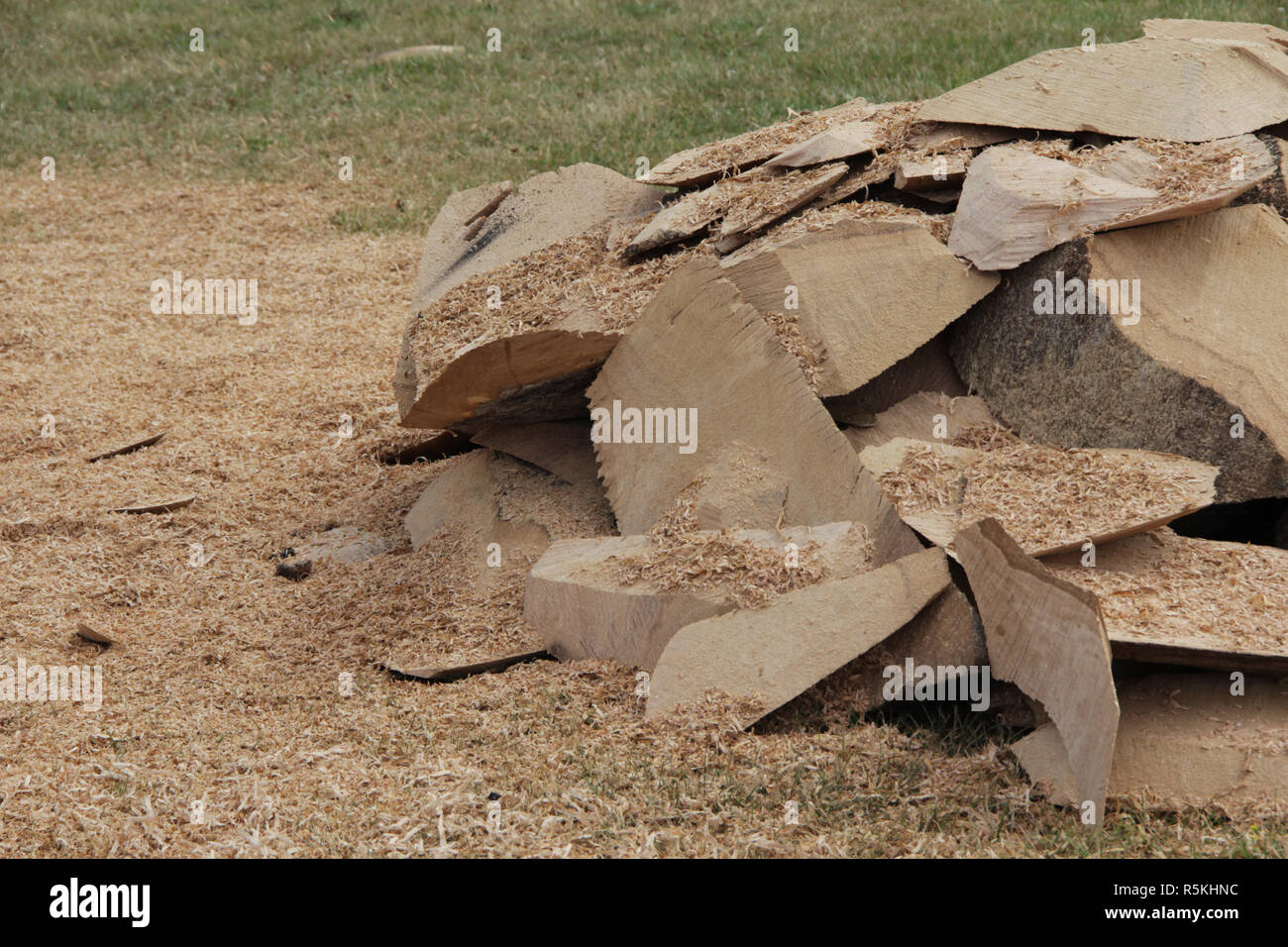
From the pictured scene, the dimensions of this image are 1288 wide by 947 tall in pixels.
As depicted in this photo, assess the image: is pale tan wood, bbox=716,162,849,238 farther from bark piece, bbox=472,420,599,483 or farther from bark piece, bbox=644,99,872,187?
bark piece, bbox=472,420,599,483

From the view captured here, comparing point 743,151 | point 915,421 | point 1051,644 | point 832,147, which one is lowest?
point 1051,644

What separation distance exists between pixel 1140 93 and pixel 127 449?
4.91 m

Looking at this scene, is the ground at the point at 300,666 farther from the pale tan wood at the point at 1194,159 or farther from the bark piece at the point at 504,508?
the pale tan wood at the point at 1194,159

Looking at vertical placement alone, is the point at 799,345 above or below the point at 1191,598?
above

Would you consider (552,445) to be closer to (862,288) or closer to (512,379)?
(512,379)

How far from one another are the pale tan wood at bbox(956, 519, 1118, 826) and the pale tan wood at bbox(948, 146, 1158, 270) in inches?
50.3

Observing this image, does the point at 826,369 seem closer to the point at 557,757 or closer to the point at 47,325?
the point at 557,757

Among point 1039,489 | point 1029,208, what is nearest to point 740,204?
point 1029,208

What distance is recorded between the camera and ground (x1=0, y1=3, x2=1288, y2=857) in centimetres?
317

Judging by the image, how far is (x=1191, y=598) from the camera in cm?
341

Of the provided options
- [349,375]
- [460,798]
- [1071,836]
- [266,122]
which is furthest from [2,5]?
[1071,836]

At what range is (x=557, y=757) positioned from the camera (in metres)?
3.48

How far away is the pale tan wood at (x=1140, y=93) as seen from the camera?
4.65 metres

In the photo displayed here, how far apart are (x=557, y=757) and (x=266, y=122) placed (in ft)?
31.4
